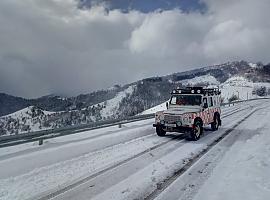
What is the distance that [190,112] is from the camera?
17.9m

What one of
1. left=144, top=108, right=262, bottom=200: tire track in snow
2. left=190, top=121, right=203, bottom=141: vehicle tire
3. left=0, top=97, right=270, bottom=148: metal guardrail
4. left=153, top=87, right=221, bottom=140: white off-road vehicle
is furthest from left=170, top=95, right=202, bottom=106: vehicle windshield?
left=0, top=97, right=270, bottom=148: metal guardrail

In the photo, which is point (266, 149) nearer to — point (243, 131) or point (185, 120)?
point (185, 120)

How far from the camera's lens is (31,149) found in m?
14.6

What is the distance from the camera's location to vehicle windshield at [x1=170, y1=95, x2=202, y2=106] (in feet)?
63.8

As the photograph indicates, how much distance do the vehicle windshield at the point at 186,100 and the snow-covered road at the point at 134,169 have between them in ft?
9.19

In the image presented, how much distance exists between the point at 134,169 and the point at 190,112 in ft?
25.8

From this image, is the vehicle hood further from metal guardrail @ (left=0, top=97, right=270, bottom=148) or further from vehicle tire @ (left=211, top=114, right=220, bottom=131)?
metal guardrail @ (left=0, top=97, right=270, bottom=148)

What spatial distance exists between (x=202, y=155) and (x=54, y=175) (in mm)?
5696

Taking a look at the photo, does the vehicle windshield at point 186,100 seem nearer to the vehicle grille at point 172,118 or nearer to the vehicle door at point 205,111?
the vehicle door at point 205,111

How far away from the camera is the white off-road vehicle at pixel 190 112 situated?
17.5 metres

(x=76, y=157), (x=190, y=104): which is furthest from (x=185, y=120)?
(x=76, y=157)

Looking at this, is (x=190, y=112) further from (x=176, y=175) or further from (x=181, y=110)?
(x=176, y=175)

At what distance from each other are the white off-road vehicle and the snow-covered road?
88 centimetres

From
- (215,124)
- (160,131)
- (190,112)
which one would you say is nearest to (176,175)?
(190,112)
